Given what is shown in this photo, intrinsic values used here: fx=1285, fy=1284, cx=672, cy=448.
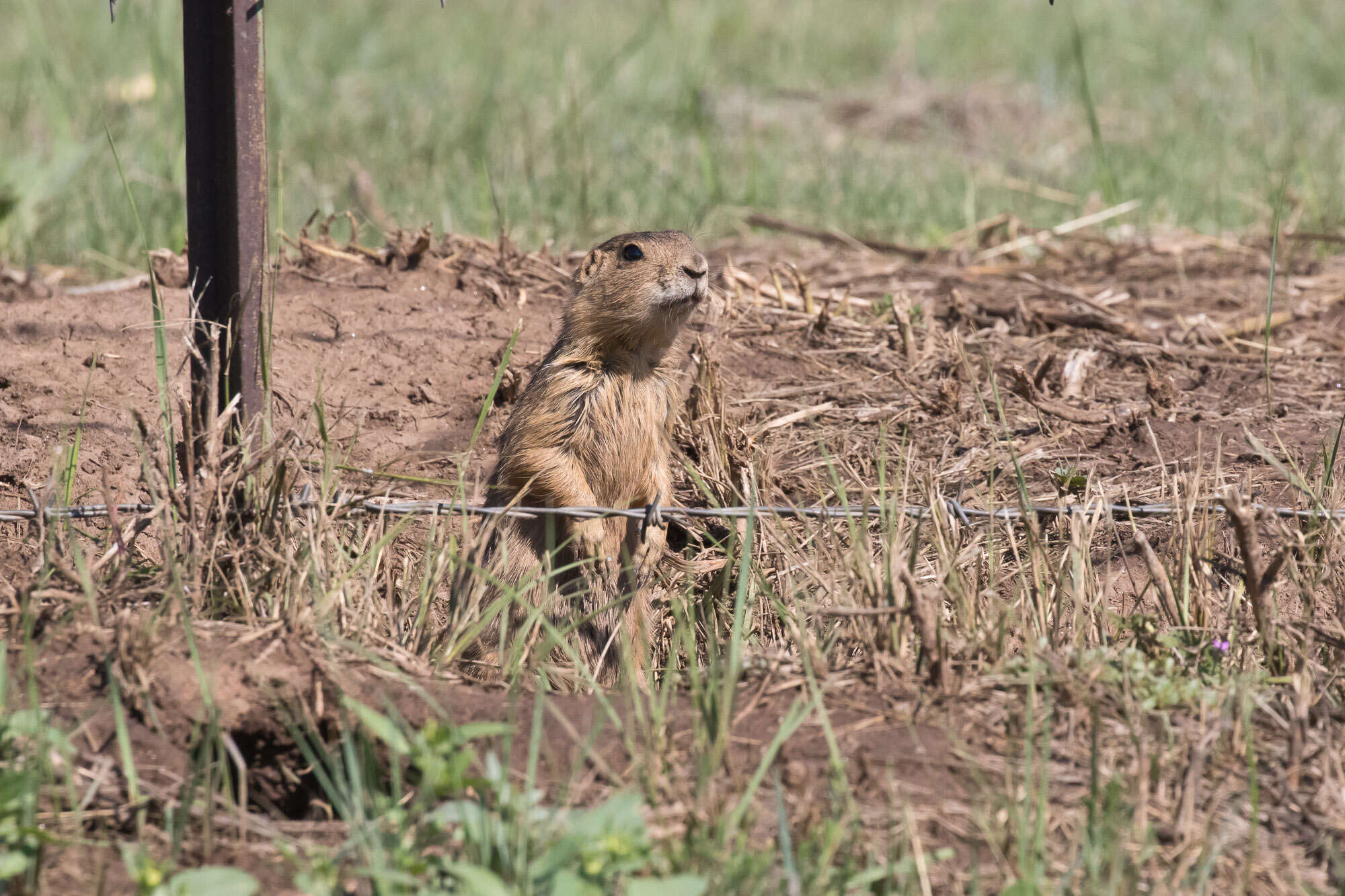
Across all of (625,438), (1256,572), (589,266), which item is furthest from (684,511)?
(1256,572)

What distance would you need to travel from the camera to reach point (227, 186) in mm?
3209

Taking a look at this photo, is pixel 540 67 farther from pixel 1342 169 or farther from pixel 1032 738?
pixel 1032 738

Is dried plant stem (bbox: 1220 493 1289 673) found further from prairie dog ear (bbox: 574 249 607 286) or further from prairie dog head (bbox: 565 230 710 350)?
prairie dog ear (bbox: 574 249 607 286)

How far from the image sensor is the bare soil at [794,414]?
251 cm

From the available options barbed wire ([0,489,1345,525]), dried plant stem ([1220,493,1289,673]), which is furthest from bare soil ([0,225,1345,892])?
dried plant stem ([1220,493,1289,673])

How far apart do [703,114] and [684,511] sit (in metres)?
5.59

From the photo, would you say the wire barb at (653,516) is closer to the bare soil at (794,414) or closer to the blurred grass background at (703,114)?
the bare soil at (794,414)

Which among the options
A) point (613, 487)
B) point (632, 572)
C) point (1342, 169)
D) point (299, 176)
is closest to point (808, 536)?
point (632, 572)

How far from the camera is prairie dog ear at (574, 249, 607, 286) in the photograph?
3949 millimetres

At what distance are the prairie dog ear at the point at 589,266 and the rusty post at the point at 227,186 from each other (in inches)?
40.2

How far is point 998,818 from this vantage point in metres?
2.36

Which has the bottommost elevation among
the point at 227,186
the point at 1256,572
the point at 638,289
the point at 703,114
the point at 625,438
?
the point at 1256,572

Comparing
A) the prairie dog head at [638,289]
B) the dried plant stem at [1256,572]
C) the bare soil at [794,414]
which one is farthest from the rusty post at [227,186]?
the dried plant stem at [1256,572]

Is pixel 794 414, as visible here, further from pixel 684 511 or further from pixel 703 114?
pixel 703 114
